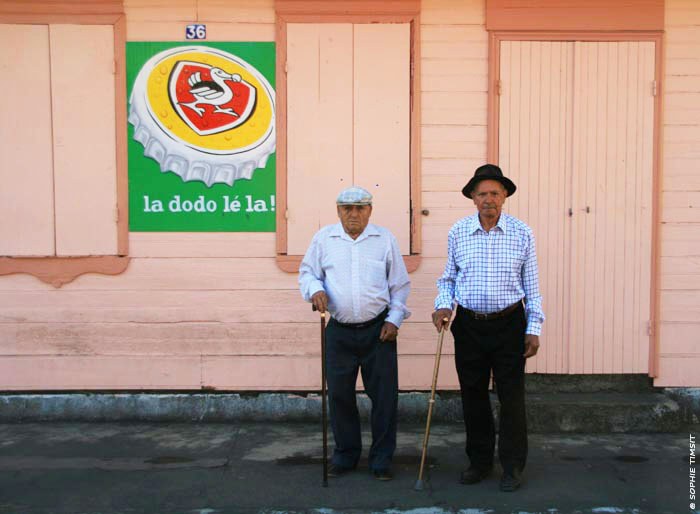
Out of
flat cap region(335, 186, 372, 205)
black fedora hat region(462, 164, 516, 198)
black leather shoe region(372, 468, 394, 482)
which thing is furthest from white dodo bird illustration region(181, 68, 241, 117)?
black leather shoe region(372, 468, 394, 482)

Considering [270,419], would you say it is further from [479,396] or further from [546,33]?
[546,33]

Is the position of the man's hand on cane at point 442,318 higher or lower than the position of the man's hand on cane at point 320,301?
lower

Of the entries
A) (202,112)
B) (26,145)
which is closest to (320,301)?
(202,112)

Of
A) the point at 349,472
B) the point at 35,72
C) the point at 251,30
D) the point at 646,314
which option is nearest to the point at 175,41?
the point at 251,30

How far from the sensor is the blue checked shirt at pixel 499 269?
4539 millimetres

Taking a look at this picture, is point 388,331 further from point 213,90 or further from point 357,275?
point 213,90

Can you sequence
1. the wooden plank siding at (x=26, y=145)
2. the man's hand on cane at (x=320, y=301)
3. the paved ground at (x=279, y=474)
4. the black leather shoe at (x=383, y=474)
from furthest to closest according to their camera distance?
the wooden plank siding at (x=26, y=145)
the black leather shoe at (x=383, y=474)
the man's hand on cane at (x=320, y=301)
the paved ground at (x=279, y=474)

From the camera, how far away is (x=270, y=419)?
6027 millimetres

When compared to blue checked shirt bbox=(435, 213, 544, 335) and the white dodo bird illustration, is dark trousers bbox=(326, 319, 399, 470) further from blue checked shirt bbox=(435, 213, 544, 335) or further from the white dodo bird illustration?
the white dodo bird illustration

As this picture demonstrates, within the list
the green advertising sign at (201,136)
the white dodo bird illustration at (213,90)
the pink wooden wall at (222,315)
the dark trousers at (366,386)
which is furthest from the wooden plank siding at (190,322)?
the dark trousers at (366,386)

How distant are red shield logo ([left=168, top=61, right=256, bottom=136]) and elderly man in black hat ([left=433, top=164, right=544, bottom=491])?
2182 mm

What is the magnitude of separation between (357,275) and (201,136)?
2.05 m

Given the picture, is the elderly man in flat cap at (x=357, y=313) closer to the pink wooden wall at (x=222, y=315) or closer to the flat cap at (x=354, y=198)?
the flat cap at (x=354, y=198)

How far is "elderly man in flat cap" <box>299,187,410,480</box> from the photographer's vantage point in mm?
4742
